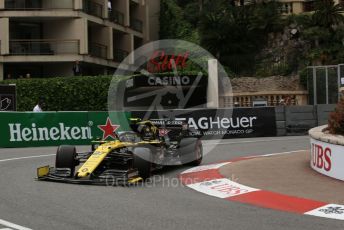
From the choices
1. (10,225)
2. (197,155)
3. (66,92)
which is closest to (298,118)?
(197,155)

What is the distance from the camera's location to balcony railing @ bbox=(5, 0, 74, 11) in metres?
40.8

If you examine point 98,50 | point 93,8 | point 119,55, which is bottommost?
point 119,55

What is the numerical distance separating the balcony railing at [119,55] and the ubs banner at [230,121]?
77.8 ft

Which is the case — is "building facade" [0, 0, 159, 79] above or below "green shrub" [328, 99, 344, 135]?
above

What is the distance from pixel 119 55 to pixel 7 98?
2350 centimetres

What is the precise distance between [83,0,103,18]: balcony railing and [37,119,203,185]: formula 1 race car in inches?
1154

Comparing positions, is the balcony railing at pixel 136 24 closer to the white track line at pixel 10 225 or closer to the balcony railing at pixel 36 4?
the balcony railing at pixel 36 4

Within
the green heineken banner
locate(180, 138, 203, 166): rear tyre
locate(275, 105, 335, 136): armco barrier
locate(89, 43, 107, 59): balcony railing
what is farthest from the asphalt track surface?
locate(89, 43, 107, 59): balcony railing

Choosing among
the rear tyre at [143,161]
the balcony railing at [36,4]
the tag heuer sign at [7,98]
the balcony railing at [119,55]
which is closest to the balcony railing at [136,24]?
the balcony railing at [119,55]

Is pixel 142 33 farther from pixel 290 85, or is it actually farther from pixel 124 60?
pixel 290 85

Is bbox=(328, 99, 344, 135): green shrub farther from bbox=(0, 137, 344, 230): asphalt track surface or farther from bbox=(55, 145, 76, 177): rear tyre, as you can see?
bbox=(55, 145, 76, 177): rear tyre

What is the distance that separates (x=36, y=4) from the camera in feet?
137

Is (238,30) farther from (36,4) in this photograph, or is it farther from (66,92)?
(36,4)

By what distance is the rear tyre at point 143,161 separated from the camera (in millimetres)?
11594
